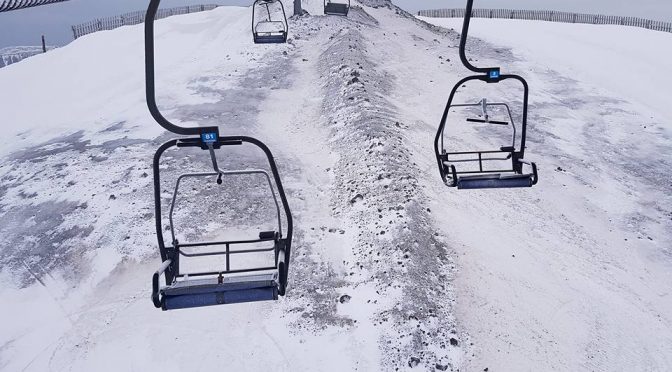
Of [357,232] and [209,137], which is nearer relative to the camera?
[209,137]

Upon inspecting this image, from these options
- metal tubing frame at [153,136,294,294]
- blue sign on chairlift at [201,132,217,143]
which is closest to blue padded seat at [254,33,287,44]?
metal tubing frame at [153,136,294,294]

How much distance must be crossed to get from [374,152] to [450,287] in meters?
4.74

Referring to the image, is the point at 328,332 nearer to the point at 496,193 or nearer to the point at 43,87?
the point at 496,193

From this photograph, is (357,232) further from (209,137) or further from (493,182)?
(209,137)

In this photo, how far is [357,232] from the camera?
9719 millimetres

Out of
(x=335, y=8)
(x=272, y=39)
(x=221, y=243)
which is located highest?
(x=335, y=8)

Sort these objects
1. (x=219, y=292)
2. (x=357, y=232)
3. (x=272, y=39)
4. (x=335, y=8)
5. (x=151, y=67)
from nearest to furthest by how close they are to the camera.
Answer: (x=151, y=67) → (x=219, y=292) → (x=357, y=232) → (x=272, y=39) → (x=335, y=8)

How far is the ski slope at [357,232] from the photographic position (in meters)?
7.30

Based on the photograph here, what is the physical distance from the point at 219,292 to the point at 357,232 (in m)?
5.55

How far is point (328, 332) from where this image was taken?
748cm

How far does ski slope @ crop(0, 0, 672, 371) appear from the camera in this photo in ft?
24.0

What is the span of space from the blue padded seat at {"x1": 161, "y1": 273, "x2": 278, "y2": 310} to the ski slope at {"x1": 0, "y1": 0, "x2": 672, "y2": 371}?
2.96 m

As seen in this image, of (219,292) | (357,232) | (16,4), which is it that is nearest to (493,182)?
(219,292)

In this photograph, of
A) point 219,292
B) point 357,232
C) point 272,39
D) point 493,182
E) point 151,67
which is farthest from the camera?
point 272,39
